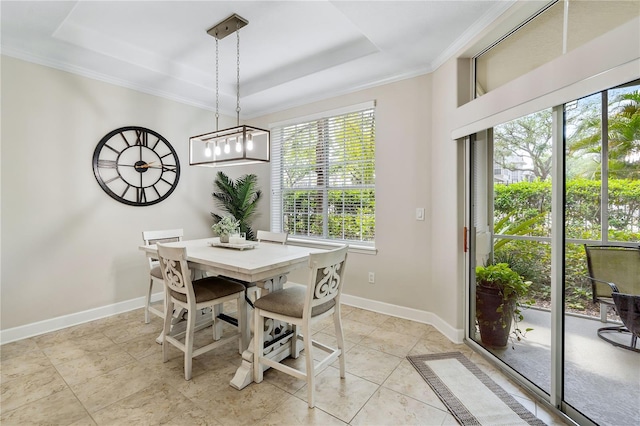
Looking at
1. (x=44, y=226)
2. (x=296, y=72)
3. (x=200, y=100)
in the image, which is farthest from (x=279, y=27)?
(x=44, y=226)

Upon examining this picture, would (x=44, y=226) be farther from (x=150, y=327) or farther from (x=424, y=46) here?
(x=424, y=46)

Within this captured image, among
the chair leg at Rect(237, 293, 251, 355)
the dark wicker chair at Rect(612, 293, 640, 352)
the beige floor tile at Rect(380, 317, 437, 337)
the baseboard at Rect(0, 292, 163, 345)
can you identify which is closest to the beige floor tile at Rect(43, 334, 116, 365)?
the baseboard at Rect(0, 292, 163, 345)

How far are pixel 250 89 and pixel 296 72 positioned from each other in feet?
2.63

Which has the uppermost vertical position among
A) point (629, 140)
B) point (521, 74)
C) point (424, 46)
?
point (424, 46)

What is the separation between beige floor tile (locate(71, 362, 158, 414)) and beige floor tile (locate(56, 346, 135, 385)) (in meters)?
0.07

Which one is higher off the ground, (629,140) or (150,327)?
(629,140)

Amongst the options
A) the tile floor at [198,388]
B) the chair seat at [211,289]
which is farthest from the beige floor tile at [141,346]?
the chair seat at [211,289]

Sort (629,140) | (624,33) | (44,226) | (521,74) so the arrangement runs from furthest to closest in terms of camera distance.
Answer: (44,226)
(521,74)
(629,140)
(624,33)

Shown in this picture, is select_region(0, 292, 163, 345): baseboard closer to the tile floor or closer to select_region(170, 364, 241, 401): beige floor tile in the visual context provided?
the tile floor

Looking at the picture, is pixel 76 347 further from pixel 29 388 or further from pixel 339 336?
pixel 339 336

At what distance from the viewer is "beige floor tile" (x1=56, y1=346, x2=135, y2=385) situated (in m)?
2.12

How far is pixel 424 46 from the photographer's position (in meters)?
2.59

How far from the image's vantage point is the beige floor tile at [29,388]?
6.07 ft

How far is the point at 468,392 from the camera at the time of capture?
1917 mm
